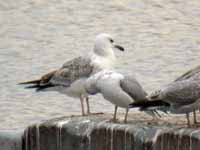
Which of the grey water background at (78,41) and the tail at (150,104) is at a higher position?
the tail at (150,104)

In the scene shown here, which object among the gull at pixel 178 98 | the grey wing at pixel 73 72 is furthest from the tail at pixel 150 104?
the grey wing at pixel 73 72

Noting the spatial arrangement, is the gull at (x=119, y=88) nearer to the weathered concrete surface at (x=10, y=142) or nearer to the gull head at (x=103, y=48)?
the weathered concrete surface at (x=10, y=142)

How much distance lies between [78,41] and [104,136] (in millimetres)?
13149

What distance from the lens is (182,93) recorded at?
986 centimetres

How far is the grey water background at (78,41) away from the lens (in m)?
17.3

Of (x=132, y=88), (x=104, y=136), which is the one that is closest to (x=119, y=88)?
(x=132, y=88)

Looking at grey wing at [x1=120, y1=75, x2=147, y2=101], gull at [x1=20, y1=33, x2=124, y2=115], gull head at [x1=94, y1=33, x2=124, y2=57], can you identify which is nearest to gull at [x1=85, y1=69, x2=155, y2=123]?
grey wing at [x1=120, y1=75, x2=147, y2=101]

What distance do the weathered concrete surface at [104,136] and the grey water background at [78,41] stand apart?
13.4 feet

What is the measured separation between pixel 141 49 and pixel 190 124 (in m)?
12.5

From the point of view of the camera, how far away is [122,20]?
1036 inches

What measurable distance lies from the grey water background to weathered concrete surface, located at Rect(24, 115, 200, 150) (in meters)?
4.09

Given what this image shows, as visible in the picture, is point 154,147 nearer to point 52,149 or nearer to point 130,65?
point 52,149

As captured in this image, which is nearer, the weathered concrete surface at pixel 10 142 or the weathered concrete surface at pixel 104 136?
the weathered concrete surface at pixel 104 136

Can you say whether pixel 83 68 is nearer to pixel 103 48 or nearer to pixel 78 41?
pixel 103 48
